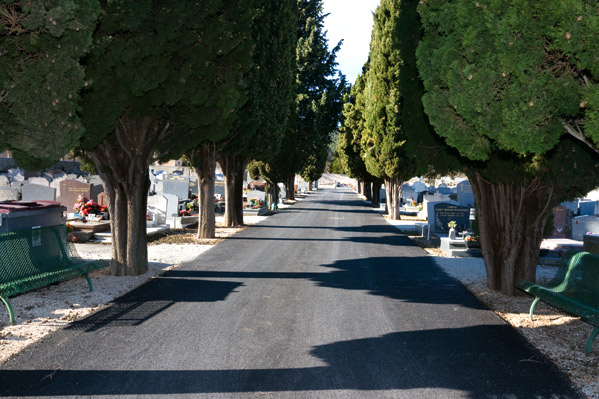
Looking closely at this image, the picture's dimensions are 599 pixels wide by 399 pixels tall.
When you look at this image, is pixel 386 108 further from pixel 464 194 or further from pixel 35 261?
pixel 35 261

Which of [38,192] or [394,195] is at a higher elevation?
[38,192]

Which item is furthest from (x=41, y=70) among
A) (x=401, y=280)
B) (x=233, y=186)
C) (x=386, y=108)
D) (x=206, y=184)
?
(x=386, y=108)

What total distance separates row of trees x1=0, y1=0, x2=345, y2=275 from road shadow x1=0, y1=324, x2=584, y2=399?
3342 mm

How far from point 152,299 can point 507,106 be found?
247 inches

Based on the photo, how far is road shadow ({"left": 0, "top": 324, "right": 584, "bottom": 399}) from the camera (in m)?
Result: 4.80

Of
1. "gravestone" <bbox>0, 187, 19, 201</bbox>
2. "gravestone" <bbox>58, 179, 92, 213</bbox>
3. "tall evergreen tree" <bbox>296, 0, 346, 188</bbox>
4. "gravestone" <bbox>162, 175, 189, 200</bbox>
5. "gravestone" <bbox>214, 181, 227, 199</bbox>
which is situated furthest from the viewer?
"tall evergreen tree" <bbox>296, 0, 346, 188</bbox>

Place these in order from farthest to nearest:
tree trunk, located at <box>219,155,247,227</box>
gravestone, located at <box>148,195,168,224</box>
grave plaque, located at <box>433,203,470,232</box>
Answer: tree trunk, located at <box>219,155,247,227</box>, gravestone, located at <box>148,195,168,224</box>, grave plaque, located at <box>433,203,470,232</box>

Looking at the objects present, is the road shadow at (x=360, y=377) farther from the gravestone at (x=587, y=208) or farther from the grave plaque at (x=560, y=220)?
the gravestone at (x=587, y=208)

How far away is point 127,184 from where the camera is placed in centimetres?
1048

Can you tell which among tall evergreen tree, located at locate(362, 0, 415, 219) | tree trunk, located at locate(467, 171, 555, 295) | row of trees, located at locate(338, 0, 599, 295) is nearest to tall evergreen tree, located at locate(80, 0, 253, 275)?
row of trees, located at locate(338, 0, 599, 295)

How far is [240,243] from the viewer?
53.7ft

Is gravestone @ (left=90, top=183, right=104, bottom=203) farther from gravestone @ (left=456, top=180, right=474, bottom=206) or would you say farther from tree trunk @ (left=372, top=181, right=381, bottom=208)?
tree trunk @ (left=372, top=181, right=381, bottom=208)

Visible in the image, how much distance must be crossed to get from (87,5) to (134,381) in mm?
4817

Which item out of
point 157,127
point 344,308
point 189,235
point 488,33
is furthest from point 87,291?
point 189,235
